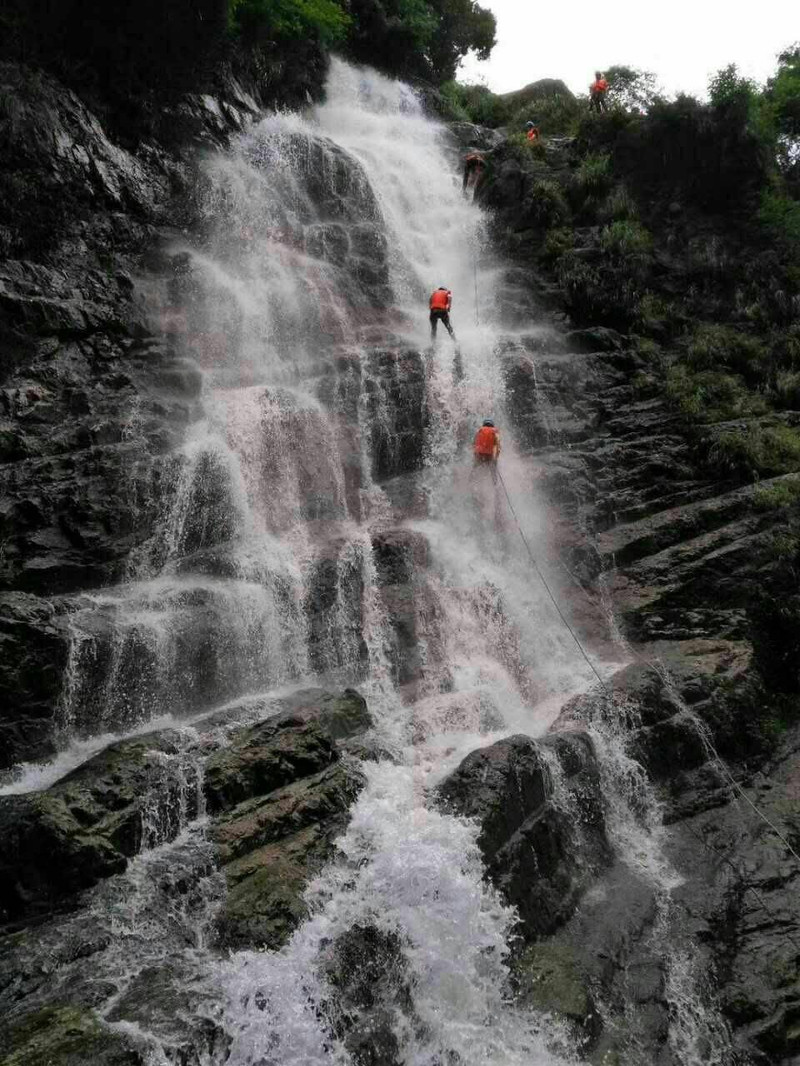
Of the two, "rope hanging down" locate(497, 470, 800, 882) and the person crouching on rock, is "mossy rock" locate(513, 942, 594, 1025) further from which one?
the person crouching on rock

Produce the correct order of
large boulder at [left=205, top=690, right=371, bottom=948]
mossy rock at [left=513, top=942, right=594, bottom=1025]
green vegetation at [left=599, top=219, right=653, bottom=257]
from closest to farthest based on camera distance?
1. mossy rock at [left=513, top=942, right=594, bottom=1025]
2. large boulder at [left=205, top=690, right=371, bottom=948]
3. green vegetation at [left=599, top=219, right=653, bottom=257]

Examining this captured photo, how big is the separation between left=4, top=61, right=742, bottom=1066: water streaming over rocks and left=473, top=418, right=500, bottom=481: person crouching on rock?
1.12 ft

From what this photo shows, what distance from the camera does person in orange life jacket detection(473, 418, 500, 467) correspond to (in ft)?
43.4

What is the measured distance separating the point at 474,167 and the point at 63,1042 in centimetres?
2313

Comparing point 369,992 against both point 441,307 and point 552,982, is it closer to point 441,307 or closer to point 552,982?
point 552,982

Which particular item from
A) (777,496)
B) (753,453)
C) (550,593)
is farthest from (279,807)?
(753,453)

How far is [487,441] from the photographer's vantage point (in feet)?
43.4

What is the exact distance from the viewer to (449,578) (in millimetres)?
11781

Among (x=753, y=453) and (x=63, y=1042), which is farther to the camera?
(x=753, y=453)

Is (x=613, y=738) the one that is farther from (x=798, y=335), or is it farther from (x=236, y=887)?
(x=798, y=335)

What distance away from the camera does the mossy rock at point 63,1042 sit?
4.80 metres

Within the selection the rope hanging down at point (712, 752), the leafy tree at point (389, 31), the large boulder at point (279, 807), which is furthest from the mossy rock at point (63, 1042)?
the leafy tree at point (389, 31)

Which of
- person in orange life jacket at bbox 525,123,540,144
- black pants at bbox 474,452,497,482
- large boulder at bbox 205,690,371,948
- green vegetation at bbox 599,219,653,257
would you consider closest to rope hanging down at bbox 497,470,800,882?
black pants at bbox 474,452,497,482

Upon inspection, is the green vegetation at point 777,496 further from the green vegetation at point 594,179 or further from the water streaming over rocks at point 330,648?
the green vegetation at point 594,179
